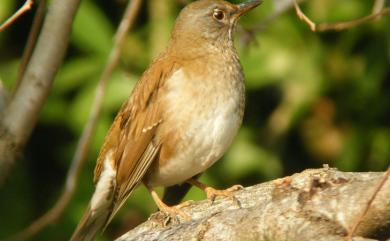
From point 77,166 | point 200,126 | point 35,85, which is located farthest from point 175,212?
point 35,85

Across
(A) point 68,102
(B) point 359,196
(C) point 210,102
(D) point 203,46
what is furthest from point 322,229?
(A) point 68,102

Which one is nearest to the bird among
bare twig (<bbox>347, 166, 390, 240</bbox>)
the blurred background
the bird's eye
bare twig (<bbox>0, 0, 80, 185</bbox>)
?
the bird's eye

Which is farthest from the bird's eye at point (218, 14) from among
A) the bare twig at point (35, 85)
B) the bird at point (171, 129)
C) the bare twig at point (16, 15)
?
the bare twig at point (16, 15)

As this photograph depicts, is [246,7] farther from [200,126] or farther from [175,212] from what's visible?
[175,212]

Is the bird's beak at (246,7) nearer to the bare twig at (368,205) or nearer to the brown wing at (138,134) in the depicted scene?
the brown wing at (138,134)

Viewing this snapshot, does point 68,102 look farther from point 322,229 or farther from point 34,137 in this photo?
point 322,229

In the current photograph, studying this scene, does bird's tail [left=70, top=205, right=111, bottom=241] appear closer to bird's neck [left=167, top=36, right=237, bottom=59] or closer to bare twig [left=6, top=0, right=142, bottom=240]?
bird's neck [left=167, top=36, right=237, bottom=59]
